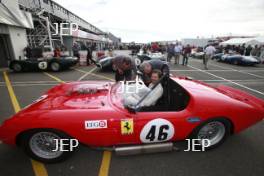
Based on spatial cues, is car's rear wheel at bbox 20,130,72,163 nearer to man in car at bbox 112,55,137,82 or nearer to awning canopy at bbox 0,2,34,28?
man in car at bbox 112,55,137,82

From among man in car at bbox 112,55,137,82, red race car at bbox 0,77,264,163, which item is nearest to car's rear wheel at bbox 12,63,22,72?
man in car at bbox 112,55,137,82

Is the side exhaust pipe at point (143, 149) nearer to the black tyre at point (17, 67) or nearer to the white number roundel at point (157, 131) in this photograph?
the white number roundel at point (157, 131)

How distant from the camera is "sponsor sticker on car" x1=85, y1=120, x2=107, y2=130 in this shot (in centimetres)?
236

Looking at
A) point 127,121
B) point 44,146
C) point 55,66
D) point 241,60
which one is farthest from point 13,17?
point 241,60

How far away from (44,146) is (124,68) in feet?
6.78

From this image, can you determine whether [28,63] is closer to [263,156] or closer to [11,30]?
[11,30]

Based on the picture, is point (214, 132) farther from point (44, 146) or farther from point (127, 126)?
point (44, 146)

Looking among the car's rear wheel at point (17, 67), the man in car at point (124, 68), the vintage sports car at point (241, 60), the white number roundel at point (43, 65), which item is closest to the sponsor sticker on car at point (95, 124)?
the man in car at point (124, 68)

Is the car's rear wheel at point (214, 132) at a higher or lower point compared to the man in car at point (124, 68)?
lower

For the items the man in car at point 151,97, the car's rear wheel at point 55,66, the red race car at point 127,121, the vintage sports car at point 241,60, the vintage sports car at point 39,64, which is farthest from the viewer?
the vintage sports car at point 241,60

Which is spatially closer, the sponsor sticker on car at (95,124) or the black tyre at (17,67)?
the sponsor sticker on car at (95,124)

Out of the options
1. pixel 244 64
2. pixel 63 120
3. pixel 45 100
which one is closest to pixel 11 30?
pixel 45 100

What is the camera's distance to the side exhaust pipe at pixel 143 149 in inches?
99.9

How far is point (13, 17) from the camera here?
11805mm
